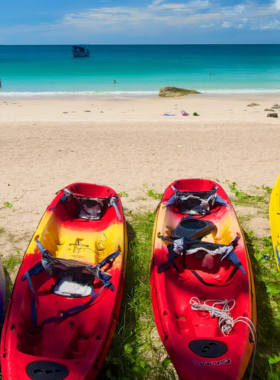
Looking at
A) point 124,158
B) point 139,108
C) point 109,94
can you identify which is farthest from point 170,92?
point 124,158

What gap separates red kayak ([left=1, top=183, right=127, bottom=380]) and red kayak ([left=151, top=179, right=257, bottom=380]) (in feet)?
1.51

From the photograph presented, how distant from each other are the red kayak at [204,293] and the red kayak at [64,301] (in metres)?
0.46

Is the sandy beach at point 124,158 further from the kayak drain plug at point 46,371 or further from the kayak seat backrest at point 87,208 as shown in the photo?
the kayak drain plug at point 46,371

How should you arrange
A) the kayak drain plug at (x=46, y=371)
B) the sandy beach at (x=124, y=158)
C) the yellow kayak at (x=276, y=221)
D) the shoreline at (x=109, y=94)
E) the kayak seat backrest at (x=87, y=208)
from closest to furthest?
the kayak drain plug at (x=46, y=371) → the yellow kayak at (x=276, y=221) → the kayak seat backrest at (x=87, y=208) → the sandy beach at (x=124, y=158) → the shoreline at (x=109, y=94)

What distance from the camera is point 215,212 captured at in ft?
16.9

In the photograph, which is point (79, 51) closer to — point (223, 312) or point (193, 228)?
point (193, 228)

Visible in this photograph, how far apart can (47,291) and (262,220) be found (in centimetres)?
352

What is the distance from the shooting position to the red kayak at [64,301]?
2.63 m

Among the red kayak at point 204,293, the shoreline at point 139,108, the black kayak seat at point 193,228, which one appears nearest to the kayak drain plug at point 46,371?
the red kayak at point 204,293

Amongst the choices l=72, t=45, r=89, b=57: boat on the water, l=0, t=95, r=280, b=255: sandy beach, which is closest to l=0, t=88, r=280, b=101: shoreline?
l=0, t=95, r=280, b=255: sandy beach

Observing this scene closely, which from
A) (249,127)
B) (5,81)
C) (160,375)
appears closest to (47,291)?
(160,375)

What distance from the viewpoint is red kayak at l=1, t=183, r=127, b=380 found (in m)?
2.63

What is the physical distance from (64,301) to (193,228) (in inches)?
75.8

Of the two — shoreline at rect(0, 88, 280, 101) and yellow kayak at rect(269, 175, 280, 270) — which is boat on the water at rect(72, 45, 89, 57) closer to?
shoreline at rect(0, 88, 280, 101)
